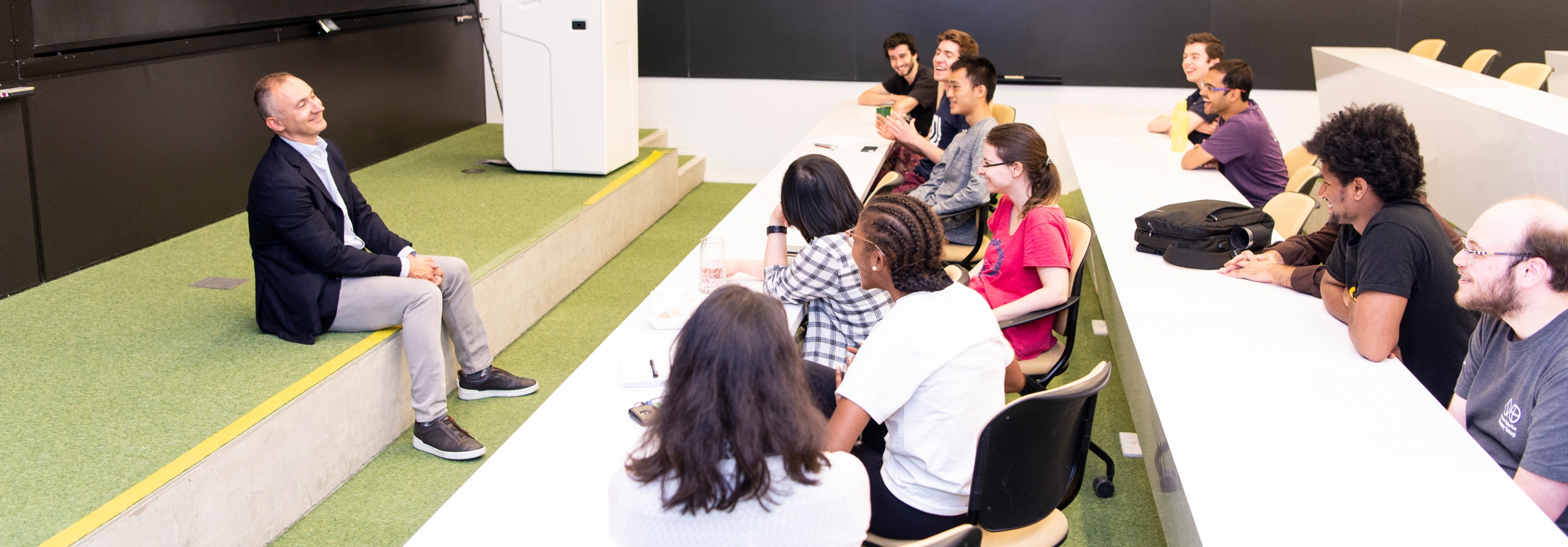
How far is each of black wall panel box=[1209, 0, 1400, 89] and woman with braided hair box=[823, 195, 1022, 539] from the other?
566 cm

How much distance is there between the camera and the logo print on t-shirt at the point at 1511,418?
1821 mm

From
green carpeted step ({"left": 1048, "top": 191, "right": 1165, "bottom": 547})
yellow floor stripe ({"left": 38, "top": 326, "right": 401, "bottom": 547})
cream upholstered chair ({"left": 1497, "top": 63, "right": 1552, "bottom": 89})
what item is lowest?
green carpeted step ({"left": 1048, "top": 191, "right": 1165, "bottom": 547})

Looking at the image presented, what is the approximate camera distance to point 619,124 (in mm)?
5766

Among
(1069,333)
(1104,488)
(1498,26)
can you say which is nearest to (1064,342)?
(1069,333)

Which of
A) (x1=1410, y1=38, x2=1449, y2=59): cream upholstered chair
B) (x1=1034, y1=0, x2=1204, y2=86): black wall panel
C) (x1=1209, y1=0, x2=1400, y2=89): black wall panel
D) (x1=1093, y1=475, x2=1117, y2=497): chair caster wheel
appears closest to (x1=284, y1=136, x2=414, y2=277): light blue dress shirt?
(x1=1093, y1=475, x2=1117, y2=497): chair caster wheel

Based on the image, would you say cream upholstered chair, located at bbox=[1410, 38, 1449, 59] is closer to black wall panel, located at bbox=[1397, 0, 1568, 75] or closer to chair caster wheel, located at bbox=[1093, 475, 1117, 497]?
black wall panel, located at bbox=[1397, 0, 1568, 75]

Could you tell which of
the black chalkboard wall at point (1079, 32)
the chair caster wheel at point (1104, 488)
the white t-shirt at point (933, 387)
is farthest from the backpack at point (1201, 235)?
the black chalkboard wall at point (1079, 32)

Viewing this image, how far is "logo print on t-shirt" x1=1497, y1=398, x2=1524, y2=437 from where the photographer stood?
182cm

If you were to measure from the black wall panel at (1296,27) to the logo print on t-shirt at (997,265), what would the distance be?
459 centimetres

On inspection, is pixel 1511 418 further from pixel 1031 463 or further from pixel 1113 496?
pixel 1113 496

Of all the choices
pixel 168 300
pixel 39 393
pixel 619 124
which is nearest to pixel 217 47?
pixel 168 300

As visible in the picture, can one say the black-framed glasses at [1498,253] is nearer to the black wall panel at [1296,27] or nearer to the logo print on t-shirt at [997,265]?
the logo print on t-shirt at [997,265]

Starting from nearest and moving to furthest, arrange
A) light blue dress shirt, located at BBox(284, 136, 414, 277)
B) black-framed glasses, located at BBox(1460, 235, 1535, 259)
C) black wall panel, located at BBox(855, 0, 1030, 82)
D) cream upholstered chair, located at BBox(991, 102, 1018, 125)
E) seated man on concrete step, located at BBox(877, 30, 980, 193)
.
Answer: black-framed glasses, located at BBox(1460, 235, 1535, 259) < light blue dress shirt, located at BBox(284, 136, 414, 277) < seated man on concrete step, located at BBox(877, 30, 980, 193) < cream upholstered chair, located at BBox(991, 102, 1018, 125) < black wall panel, located at BBox(855, 0, 1030, 82)

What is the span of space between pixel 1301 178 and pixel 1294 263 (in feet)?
3.70
